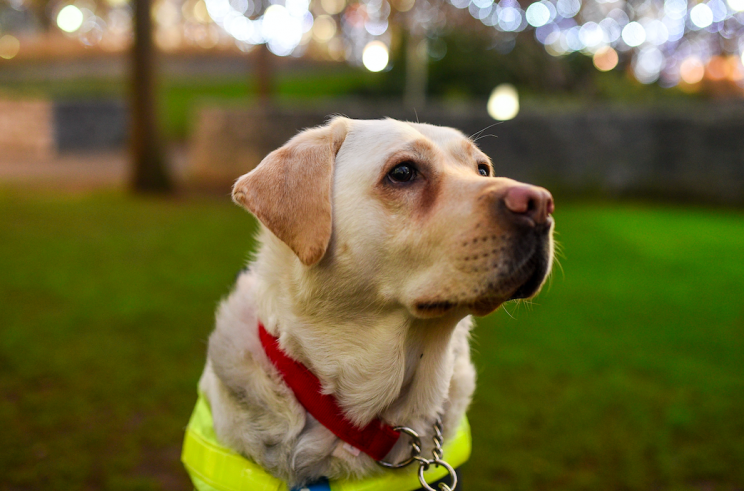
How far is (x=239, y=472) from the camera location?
2.17 meters

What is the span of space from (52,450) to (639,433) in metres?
3.70

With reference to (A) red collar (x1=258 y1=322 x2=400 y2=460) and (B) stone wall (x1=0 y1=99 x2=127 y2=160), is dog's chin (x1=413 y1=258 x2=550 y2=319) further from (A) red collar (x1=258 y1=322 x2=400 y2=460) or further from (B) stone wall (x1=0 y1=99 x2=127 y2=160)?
(B) stone wall (x1=0 y1=99 x2=127 y2=160)

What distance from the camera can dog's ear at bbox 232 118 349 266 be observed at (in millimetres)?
2094

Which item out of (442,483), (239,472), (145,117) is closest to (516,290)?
(442,483)

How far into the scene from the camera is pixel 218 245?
8.85m

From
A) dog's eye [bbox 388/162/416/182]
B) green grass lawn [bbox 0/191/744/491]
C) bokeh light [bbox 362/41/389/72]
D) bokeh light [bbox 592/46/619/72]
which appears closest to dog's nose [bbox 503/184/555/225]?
dog's eye [bbox 388/162/416/182]

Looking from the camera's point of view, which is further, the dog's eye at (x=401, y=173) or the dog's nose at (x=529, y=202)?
the dog's eye at (x=401, y=173)

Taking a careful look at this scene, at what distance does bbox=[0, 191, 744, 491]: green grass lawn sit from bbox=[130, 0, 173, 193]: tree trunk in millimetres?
4102

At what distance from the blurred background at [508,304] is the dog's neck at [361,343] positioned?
48.5 inches

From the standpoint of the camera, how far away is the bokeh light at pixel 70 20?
118 feet

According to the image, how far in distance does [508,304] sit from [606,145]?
10.2 meters

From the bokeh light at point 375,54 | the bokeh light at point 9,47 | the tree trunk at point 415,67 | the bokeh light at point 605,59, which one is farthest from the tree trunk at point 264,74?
the bokeh light at point 9,47

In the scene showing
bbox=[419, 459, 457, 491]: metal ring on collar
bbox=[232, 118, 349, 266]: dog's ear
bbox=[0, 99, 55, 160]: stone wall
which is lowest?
bbox=[0, 99, 55, 160]: stone wall

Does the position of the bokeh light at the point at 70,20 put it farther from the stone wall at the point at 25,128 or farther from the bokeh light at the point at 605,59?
the bokeh light at the point at 605,59
